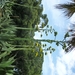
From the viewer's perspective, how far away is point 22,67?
1883 centimetres

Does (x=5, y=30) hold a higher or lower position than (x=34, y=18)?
higher

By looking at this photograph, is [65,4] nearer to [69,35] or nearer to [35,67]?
[69,35]

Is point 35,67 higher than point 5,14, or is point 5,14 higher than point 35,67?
point 5,14

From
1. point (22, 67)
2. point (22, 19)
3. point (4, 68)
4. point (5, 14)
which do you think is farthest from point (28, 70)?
point (4, 68)

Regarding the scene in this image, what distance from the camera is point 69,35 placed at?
7.01 metres

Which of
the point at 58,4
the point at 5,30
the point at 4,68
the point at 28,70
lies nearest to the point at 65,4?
the point at 58,4

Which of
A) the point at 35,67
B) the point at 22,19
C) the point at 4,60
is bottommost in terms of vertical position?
the point at 35,67

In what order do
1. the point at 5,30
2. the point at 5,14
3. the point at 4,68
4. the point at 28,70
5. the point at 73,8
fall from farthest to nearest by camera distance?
1. the point at 28,70
2. the point at 5,14
3. the point at 5,30
4. the point at 73,8
5. the point at 4,68

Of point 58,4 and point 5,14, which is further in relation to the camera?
point 5,14

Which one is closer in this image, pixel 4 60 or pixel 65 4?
pixel 4 60

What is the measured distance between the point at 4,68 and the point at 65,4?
2060mm

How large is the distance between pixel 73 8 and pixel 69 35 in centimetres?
67

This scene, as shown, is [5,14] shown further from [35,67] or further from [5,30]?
[35,67]

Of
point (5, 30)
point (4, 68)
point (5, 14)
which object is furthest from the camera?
Answer: point (5, 14)
